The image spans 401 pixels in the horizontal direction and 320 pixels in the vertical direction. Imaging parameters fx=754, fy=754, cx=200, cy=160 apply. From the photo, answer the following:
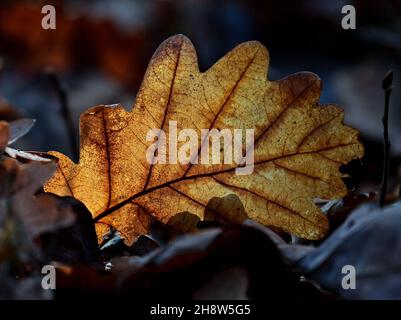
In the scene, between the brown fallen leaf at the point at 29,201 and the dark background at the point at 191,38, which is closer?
the brown fallen leaf at the point at 29,201

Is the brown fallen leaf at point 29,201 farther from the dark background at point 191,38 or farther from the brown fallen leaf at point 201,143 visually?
the dark background at point 191,38

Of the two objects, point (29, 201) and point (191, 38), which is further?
point (191, 38)

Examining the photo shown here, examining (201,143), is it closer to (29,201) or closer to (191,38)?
(29,201)

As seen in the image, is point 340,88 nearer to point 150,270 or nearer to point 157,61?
point 157,61

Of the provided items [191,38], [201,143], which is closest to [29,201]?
[201,143]

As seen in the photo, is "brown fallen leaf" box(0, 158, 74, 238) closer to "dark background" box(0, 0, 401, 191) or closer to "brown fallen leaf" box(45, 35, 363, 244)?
"brown fallen leaf" box(45, 35, 363, 244)

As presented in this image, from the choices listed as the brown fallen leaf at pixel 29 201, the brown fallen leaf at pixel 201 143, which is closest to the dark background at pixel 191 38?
the brown fallen leaf at pixel 201 143
